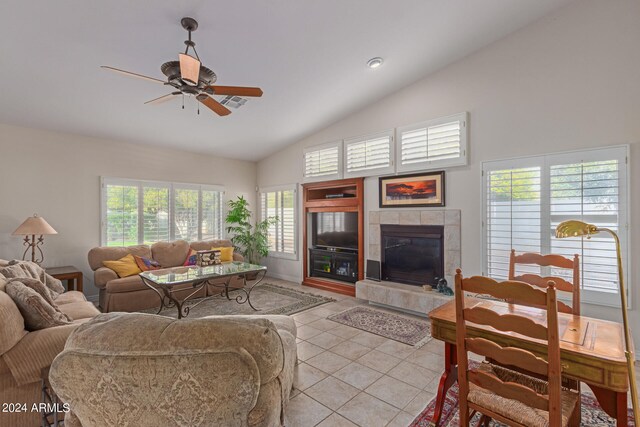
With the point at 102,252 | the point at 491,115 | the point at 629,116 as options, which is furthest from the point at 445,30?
the point at 102,252

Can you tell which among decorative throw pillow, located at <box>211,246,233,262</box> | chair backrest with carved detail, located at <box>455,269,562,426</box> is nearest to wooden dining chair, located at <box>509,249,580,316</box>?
chair backrest with carved detail, located at <box>455,269,562,426</box>

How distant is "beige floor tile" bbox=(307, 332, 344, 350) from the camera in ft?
10.7

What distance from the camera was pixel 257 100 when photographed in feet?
14.2

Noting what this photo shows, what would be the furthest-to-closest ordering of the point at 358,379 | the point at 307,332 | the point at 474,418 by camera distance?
the point at 307,332 < the point at 358,379 < the point at 474,418

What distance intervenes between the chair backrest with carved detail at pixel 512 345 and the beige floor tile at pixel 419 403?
64cm

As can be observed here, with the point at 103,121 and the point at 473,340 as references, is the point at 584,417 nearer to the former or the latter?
the point at 473,340

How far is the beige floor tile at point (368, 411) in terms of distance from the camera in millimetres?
2086

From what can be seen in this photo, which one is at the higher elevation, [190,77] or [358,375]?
[190,77]

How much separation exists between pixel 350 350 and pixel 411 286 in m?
1.70

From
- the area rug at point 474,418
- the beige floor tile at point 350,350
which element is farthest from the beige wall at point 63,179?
the area rug at point 474,418

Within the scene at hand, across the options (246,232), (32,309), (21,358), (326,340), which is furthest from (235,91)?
(246,232)

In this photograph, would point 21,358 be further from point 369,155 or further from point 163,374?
point 369,155

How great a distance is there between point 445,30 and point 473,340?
3.37m

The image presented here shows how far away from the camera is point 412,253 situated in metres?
4.54
